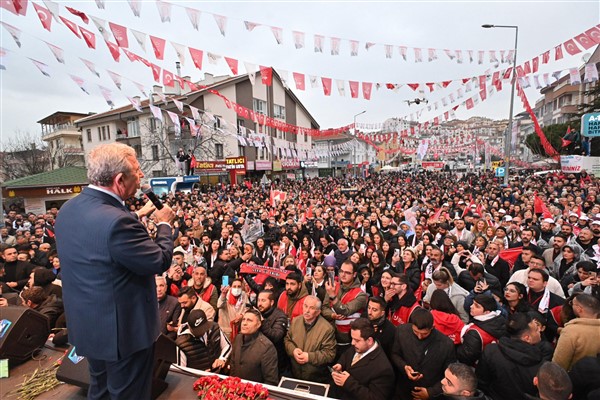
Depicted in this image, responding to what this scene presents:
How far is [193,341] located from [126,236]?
2.18 meters

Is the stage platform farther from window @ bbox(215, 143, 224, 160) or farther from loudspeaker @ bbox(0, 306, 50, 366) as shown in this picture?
window @ bbox(215, 143, 224, 160)

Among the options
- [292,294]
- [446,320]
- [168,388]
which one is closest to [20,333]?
[168,388]

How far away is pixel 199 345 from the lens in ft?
11.1

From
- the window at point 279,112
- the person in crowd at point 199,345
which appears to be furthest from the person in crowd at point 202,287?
the window at point 279,112

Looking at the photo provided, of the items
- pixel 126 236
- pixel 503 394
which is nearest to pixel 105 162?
pixel 126 236

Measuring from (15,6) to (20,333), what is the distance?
19.1 feet

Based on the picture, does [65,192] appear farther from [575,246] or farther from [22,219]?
[575,246]

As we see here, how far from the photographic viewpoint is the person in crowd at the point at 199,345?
330 centimetres

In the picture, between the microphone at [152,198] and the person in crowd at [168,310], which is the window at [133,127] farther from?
the microphone at [152,198]

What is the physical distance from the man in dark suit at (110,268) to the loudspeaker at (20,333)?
2.09m

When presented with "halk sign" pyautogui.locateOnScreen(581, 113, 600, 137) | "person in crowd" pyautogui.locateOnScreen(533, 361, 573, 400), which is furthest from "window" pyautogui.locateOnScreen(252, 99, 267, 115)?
"person in crowd" pyautogui.locateOnScreen(533, 361, 573, 400)

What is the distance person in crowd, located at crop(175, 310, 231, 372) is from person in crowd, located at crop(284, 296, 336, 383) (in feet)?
2.69

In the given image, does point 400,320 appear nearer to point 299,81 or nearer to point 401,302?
point 401,302

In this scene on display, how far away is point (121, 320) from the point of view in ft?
5.62
